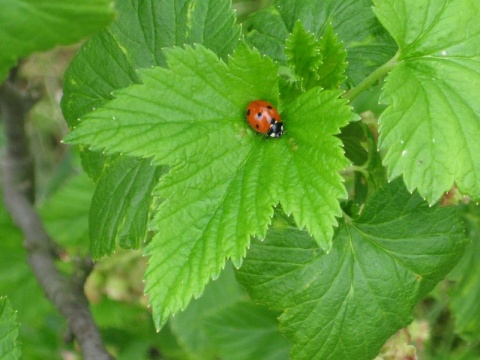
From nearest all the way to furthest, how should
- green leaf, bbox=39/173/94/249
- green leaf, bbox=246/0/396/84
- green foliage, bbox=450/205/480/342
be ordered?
green leaf, bbox=246/0/396/84, green foliage, bbox=450/205/480/342, green leaf, bbox=39/173/94/249

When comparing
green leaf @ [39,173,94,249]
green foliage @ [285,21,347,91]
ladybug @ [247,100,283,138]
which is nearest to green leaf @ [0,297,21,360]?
ladybug @ [247,100,283,138]

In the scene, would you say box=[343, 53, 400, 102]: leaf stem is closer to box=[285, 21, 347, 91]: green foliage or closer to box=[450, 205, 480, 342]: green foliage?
box=[285, 21, 347, 91]: green foliage

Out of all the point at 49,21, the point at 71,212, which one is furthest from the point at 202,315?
the point at 49,21

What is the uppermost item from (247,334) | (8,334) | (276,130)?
(276,130)

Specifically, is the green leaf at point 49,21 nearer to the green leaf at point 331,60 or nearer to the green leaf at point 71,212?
the green leaf at point 331,60

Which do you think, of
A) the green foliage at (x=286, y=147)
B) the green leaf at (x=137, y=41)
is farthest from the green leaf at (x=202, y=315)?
the green leaf at (x=137, y=41)

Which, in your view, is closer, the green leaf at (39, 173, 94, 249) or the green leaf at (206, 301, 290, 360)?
the green leaf at (206, 301, 290, 360)

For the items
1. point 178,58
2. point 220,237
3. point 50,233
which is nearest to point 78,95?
point 178,58

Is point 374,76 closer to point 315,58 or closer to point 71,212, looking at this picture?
point 315,58

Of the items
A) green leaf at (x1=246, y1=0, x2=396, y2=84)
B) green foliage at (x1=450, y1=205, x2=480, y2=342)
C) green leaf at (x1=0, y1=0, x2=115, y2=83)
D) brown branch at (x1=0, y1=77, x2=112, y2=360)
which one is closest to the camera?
green leaf at (x1=0, y1=0, x2=115, y2=83)
